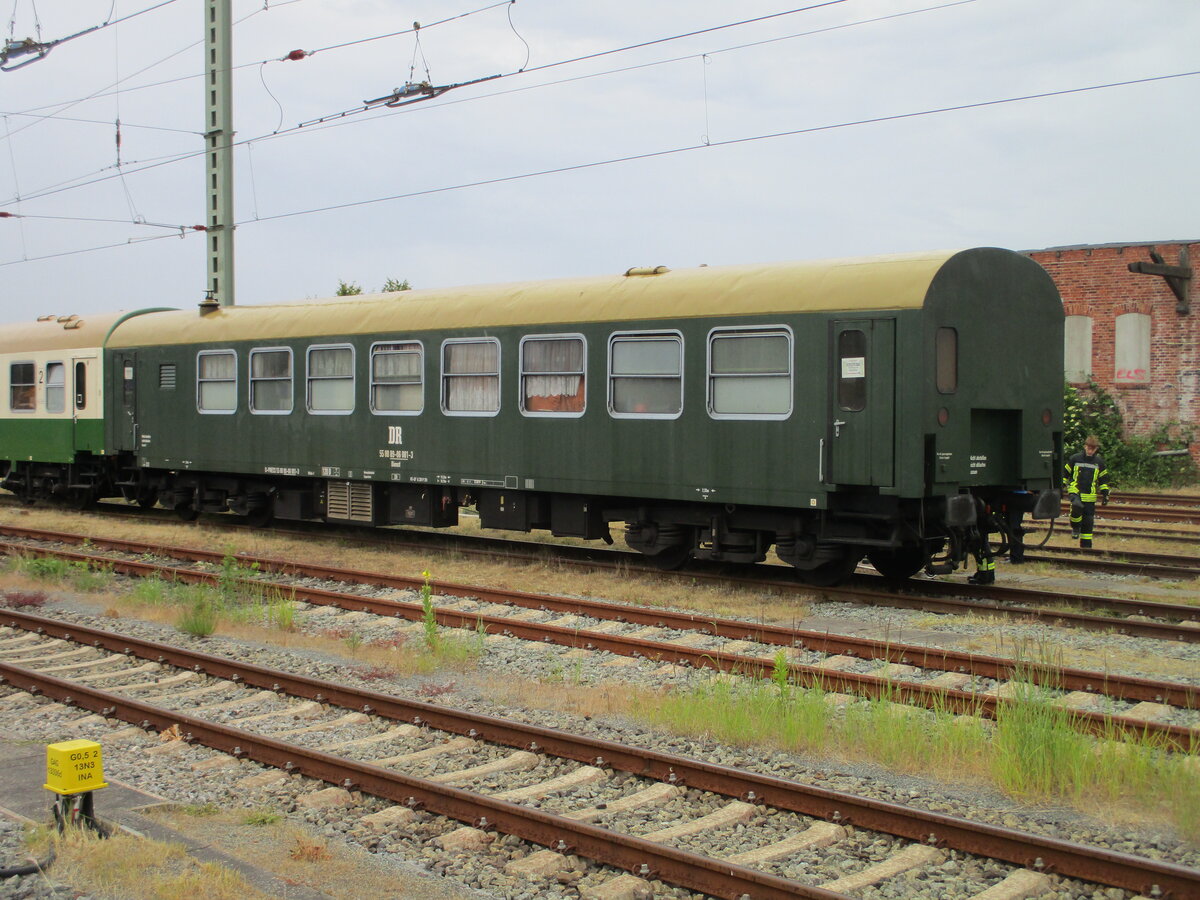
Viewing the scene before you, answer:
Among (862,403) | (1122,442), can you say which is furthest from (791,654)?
(1122,442)

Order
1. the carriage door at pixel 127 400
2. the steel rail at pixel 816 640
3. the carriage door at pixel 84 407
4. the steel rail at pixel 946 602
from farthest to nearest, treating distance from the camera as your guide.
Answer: the carriage door at pixel 84 407, the carriage door at pixel 127 400, the steel rail at pixel 946 602, the steel rail at pixel 816 640

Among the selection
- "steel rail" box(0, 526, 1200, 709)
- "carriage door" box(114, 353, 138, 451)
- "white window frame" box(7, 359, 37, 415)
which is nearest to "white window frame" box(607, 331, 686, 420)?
"steel rail" box(0, 526, 1200, 709)

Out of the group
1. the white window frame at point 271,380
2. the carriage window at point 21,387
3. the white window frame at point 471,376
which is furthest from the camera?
the carriage window at point 21,387

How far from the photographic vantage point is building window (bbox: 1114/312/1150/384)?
26422 mm

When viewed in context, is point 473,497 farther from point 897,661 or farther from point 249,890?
point 249,890

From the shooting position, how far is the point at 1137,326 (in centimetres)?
2647

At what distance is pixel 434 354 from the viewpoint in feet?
48.3

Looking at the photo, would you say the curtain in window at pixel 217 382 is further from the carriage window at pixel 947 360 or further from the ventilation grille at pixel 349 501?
the carriage window at pixel 947 360

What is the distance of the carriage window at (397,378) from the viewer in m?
15.0

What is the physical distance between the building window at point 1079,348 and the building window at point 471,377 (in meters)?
18.1

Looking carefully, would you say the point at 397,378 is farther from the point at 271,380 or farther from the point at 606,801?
the point at 606,801

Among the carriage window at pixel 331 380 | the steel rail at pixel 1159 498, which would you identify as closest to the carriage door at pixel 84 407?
the carriage window at pixel 331 380

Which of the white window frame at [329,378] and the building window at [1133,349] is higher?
the building window at [1133,349]

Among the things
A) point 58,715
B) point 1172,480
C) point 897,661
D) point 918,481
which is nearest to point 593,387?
point 918,481
